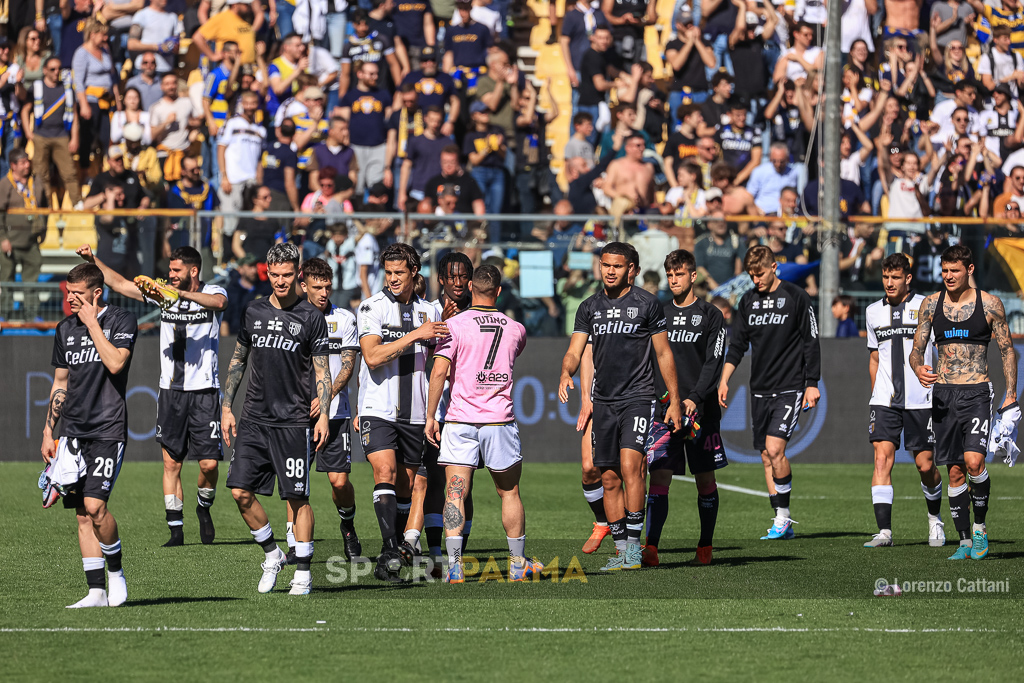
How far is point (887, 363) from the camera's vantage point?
11.4m

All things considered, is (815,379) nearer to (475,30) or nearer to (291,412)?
(291,412)

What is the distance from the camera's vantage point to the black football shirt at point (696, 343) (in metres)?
10.2

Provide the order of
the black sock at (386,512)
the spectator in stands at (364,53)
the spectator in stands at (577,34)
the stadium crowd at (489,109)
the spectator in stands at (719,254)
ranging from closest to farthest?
the black sock at (386,512) < the spectator in stands at (719,254) < the stadium crowd at (489,109) < the spectator in stands at (364,53) < the spectator in stands at (577,34)

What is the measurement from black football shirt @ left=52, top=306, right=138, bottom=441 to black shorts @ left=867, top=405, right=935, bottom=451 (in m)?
6.48

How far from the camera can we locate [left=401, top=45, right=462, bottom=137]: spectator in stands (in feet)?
69.2

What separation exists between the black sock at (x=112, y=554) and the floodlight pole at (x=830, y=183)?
11731 millimetres

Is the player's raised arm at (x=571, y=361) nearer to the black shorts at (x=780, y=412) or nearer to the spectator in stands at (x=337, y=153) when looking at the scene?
the black shorts at (x=780, y=412)

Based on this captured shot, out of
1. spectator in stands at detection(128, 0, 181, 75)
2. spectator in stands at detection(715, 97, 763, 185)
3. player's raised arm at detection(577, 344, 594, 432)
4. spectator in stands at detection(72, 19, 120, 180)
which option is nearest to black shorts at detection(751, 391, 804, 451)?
player's raised arm at detection(577, 344, 594, 432)

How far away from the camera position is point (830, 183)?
17.8 m

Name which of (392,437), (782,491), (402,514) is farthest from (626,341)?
(782,491)

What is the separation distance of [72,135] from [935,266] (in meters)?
13.2

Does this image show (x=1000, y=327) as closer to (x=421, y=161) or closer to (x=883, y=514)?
(x=883, y=514)

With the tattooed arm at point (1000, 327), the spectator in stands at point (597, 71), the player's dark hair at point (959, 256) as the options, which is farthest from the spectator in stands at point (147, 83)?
the tattooed arm at point (1000, 327)

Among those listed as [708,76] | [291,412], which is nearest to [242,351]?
[291,412]
